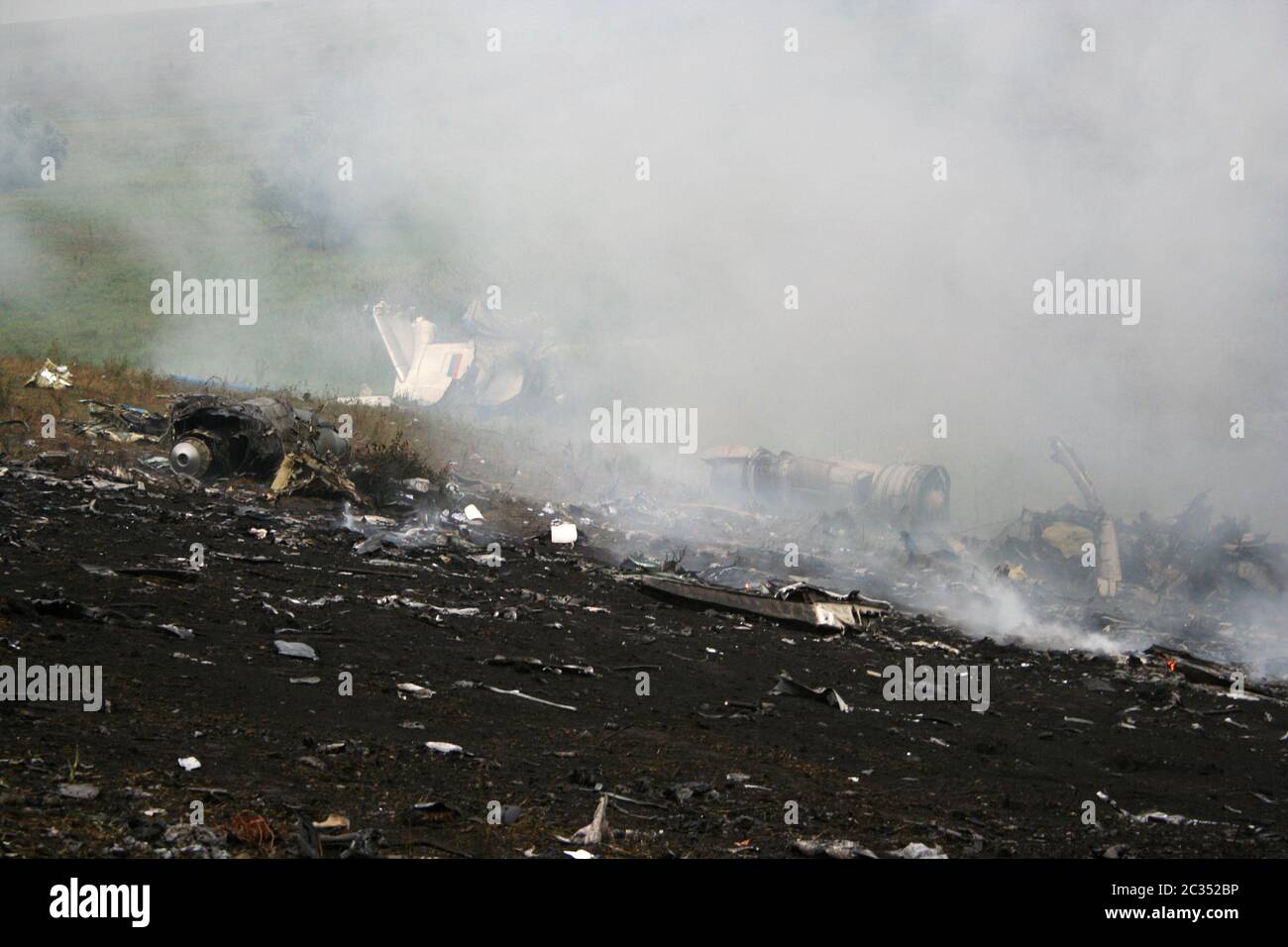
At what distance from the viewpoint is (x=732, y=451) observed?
569 inches

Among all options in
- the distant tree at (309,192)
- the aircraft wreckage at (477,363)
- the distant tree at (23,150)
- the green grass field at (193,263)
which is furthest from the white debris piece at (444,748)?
the distant tree at (23,150)

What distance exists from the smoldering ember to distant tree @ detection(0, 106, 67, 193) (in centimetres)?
16

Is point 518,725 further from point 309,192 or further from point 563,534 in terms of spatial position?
point 309,192

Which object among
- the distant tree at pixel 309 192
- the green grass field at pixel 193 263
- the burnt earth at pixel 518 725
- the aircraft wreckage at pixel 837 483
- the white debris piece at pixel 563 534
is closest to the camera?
the burnt earth at pixel 518 725

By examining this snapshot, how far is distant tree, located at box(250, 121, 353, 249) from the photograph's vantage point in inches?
1144

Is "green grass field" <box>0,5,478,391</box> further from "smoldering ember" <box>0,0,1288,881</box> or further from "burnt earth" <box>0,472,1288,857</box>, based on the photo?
"burnt earth" <box>0,472,1288,857</box>

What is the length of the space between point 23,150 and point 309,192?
9.15 meters

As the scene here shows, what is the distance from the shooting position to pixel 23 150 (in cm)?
3105

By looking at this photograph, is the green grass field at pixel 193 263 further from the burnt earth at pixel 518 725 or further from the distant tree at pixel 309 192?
the burnt earth at pixel 518 725

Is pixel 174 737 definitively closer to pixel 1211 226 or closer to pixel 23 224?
pixel 1211 226

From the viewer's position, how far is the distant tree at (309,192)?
29047 mm

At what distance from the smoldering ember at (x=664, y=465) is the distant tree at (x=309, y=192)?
0.18 m

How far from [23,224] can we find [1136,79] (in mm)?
25804
